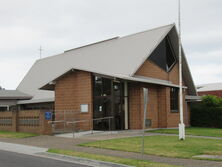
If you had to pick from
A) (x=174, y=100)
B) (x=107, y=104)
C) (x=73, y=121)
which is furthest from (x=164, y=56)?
(x=73, y=121)

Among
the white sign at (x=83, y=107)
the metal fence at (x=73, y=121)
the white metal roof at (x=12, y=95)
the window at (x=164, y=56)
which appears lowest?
the metal fence at (x=73, y=121)

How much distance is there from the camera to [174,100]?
29.1 m

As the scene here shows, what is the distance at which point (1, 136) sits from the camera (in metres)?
23.9

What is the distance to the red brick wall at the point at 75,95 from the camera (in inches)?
1016

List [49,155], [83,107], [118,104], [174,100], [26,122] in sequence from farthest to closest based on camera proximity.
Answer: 1. [174,100]
2. [83,107]
3. [118,104]
4. [26,122]
5. [49,155]

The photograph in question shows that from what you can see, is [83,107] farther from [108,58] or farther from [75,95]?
[108,58]

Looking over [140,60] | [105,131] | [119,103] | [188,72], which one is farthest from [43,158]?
[188,72]

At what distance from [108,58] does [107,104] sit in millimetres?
7026

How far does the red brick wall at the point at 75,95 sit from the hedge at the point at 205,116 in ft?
42.2

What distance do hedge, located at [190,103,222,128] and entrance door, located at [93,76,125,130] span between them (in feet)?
34.7

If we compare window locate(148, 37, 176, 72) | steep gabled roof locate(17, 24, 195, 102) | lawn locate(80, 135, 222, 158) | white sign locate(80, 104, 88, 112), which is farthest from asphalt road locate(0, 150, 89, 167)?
window locate(148, 37, 176, 72)

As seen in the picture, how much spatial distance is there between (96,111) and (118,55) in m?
7.05

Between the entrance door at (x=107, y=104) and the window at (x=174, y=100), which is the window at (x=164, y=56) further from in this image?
the entrance door at (x=107, y=104)

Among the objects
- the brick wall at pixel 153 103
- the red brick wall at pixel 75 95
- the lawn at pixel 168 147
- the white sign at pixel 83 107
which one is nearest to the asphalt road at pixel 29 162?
the lawn at pixel 168 147
